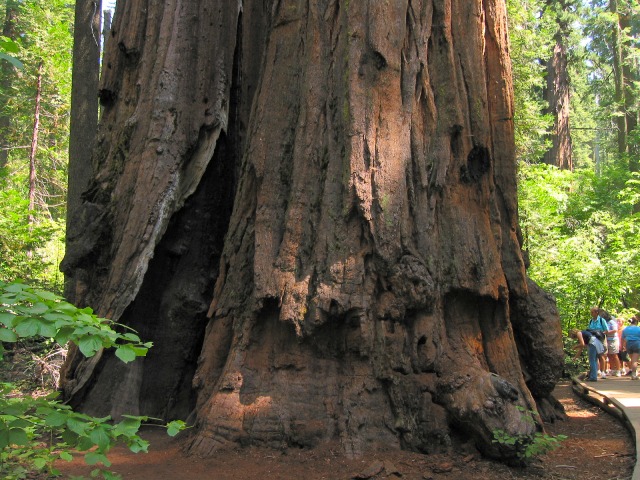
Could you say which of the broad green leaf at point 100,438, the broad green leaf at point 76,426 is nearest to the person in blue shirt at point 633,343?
the broad green leaf at point 100,438

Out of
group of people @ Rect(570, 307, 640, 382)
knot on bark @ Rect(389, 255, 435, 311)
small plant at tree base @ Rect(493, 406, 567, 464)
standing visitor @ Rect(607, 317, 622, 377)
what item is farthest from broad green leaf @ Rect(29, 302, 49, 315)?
standing visitor @ Rect(607, 317, 622, 377)

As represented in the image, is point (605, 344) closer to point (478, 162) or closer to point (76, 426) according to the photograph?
point (478, 162)

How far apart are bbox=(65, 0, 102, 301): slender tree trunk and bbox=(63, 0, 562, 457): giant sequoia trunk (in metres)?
4.24

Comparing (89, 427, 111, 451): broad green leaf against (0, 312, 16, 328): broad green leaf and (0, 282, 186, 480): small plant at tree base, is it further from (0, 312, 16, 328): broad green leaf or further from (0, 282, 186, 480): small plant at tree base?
(0, 312, 16, 328): broad green leaf

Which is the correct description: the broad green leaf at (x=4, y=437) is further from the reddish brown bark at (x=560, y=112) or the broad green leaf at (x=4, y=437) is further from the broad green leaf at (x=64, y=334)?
the reddish brown bark at (x=560, y=112)

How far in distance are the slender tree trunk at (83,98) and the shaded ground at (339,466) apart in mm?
7825

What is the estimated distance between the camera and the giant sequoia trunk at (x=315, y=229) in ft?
19.1

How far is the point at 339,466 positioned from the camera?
5273mm

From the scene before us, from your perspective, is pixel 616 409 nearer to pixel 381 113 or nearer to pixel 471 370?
pixel 471 370

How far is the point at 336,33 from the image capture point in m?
6.64

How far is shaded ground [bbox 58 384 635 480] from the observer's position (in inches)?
204

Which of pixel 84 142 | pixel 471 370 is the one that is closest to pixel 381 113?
pixel 471 370

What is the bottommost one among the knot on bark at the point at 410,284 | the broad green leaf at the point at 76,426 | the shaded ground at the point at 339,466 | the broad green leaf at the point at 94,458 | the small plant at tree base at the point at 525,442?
the shaded ground at the point at 339,466

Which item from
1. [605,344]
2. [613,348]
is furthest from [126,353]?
[613,348]
